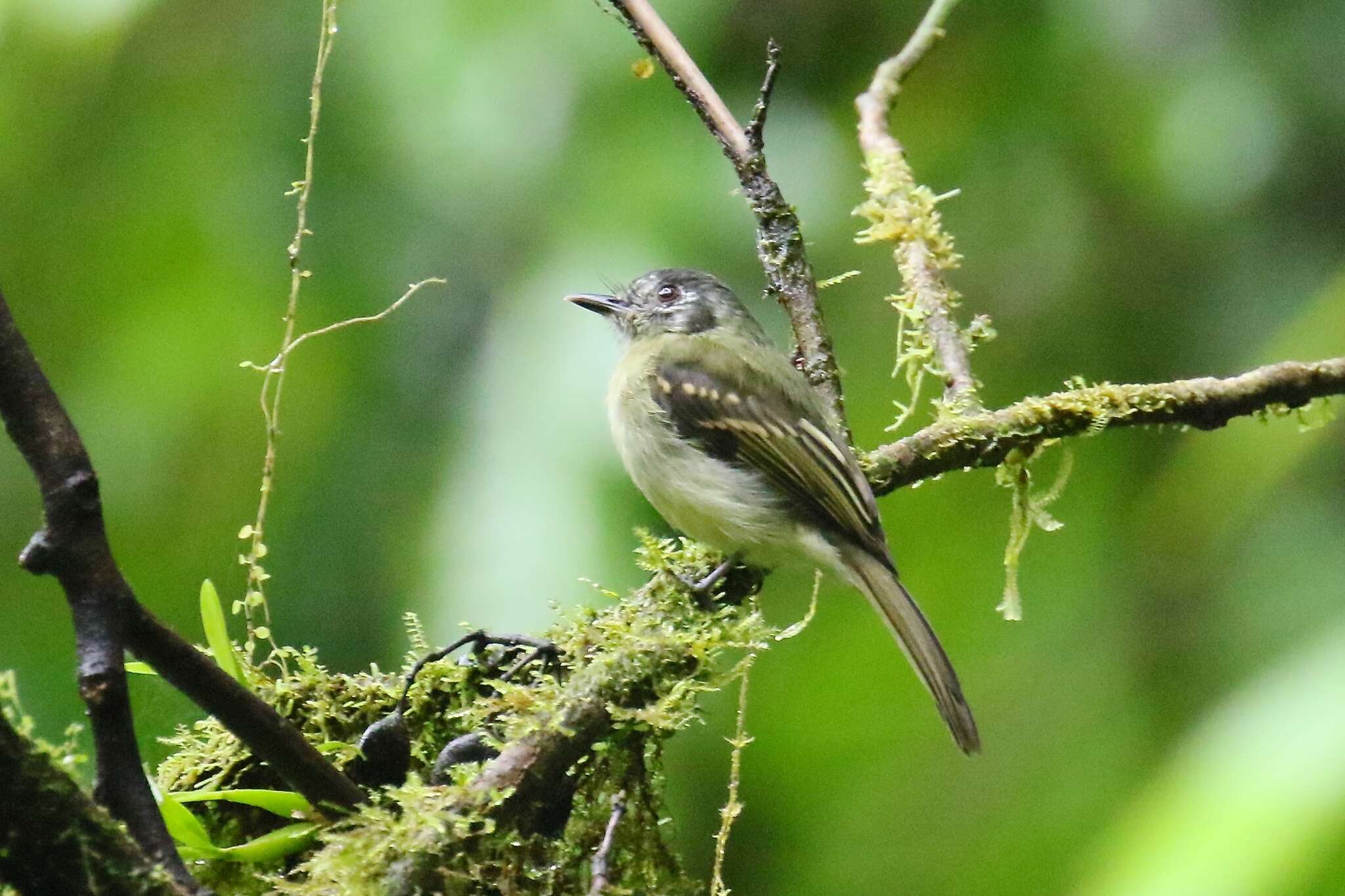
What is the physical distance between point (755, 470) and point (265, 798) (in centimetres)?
160

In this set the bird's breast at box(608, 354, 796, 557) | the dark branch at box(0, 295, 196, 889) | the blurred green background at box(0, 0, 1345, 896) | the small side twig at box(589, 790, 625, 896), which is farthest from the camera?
the blurred green background at box(0, 0, 1345, 896)

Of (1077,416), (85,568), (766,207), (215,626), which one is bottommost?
(85,568)

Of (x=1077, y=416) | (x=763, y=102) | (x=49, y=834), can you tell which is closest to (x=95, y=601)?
(x=49, y=834)

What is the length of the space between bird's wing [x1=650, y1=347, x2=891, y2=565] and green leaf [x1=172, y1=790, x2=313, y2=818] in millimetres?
1398

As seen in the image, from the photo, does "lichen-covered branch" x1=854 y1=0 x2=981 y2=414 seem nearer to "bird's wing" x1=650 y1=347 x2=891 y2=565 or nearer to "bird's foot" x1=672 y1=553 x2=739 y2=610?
"bird's wing" x1=650 y1=347 x2=891 y2=565

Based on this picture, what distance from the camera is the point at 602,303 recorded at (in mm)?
3742

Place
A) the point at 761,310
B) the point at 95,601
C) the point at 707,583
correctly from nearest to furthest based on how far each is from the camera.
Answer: the point at 95,601 < the point at 707,583 < the point at 761,310

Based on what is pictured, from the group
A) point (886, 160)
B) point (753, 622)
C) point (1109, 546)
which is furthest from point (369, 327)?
point (1109, 546)

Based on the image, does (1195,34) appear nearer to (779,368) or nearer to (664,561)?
(779,368)

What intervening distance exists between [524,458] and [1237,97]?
2.40 m

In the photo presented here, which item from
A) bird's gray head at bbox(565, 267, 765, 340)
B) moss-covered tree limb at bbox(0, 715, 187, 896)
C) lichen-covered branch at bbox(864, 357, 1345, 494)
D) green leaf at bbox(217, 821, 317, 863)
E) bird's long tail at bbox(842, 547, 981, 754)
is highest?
bird's gray head at bbox(565, 267, 765, 340)

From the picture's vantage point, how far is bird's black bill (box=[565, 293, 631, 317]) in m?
3.64

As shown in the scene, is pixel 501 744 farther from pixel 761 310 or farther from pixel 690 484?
pixel 761 310

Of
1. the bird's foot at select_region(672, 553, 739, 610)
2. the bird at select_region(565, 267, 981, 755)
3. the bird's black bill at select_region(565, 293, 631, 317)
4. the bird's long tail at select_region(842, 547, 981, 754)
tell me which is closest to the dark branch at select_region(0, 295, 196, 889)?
the bird's foot at select_region(672, 553, 739, 610)
